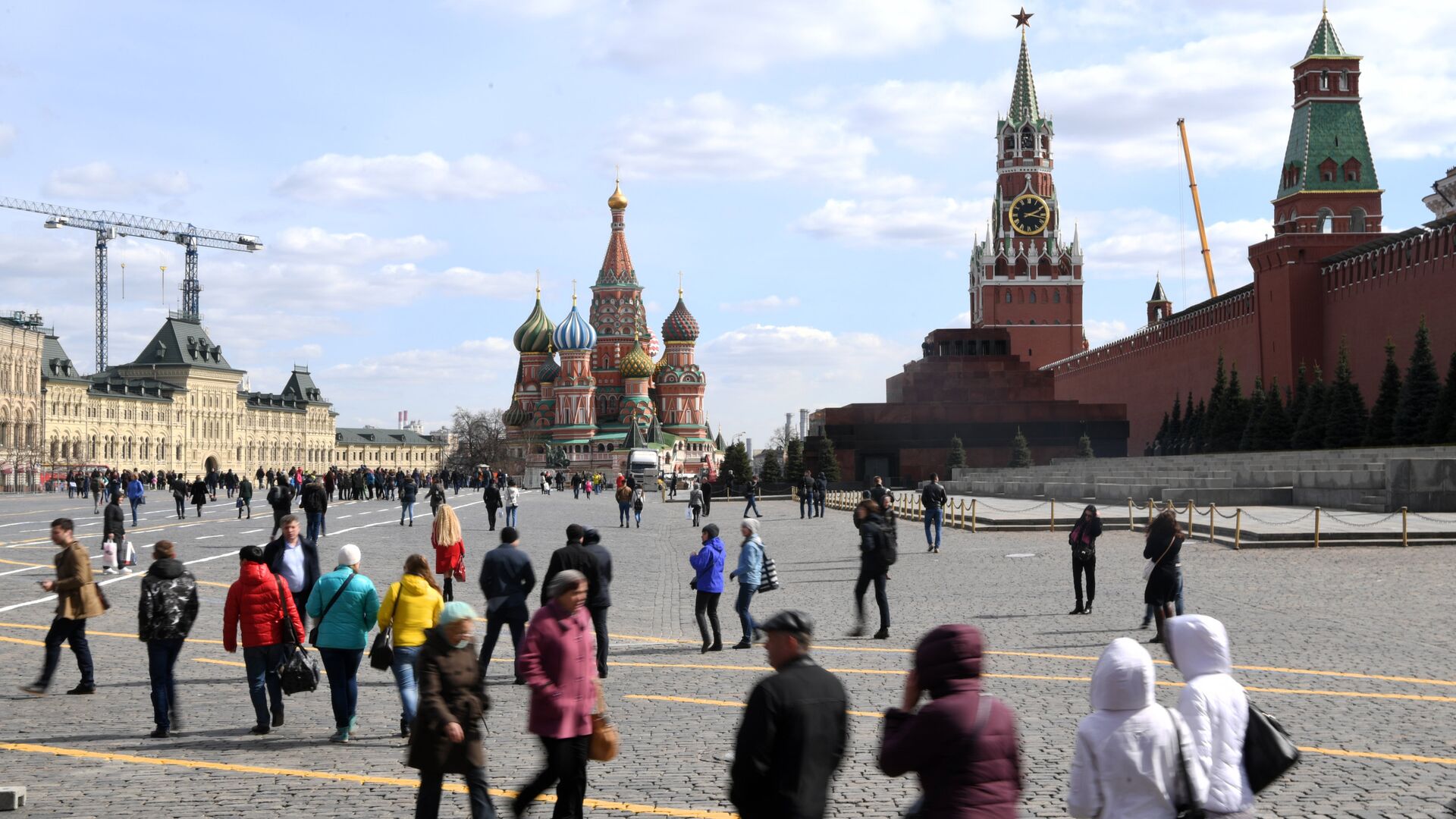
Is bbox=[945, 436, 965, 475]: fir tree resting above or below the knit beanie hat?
above

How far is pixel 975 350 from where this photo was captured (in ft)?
258

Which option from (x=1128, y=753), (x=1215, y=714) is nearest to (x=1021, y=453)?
(x=1215, y=714)

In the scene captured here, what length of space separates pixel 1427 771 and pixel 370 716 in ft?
19.7

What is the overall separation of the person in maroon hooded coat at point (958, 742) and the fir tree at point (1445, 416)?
116ft

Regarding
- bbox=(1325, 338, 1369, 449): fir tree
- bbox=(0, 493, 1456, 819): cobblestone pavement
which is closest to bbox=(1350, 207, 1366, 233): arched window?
bbox=(1325, 338, 1369, 449): fir tree

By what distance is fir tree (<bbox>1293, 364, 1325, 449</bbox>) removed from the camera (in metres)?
43.8

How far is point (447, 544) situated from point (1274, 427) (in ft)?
132

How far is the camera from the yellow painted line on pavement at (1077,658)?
10.0 meters

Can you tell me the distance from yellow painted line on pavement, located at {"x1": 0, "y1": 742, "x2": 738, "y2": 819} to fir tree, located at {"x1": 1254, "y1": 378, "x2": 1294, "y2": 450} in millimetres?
43798

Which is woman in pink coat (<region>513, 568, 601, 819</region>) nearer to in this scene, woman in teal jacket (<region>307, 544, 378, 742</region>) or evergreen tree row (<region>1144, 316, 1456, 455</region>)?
woman in teal jacket (<region>307, 544, 378, 742</region>)

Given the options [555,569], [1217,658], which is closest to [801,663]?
[1217,658]

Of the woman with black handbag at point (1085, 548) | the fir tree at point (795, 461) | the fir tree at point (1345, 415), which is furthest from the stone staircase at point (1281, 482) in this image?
the fir tree at point (795, 461)

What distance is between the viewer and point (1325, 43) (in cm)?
6944

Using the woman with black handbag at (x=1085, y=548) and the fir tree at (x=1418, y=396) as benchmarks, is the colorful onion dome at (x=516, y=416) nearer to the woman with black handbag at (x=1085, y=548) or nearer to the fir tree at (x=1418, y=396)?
the fir tree at (x=1418, y=396)
